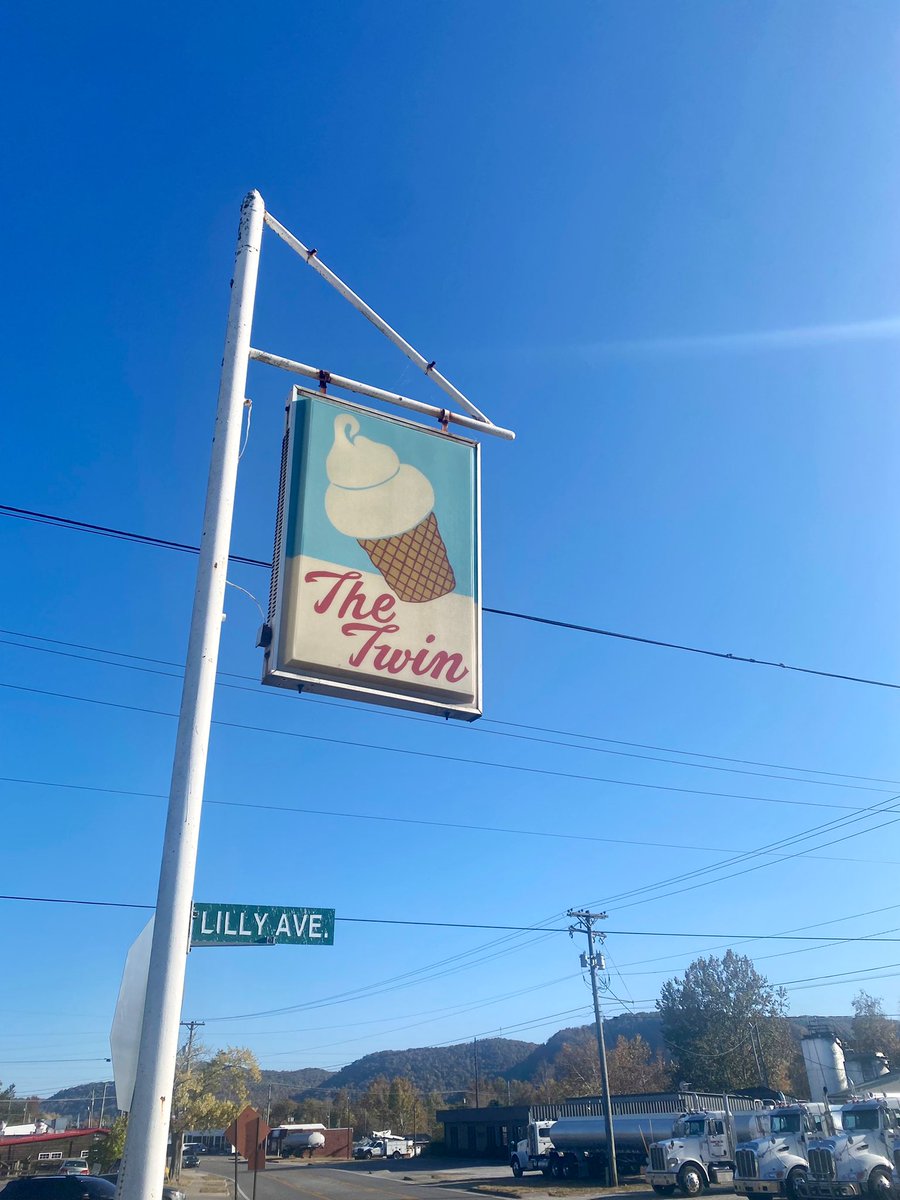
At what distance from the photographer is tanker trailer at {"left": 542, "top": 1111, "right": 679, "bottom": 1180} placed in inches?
1515

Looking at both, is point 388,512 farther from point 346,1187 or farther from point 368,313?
point 346,1187

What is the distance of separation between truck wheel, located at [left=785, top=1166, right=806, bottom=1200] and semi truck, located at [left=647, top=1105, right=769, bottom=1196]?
3.25 m

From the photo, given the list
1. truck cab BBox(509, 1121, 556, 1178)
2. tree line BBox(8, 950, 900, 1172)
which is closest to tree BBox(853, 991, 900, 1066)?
tree line BBox(8, 950, 900, 1172)

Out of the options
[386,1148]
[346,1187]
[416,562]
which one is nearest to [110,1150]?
[346,1187]

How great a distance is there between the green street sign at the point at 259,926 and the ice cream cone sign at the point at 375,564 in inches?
93.8

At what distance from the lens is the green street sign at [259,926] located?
686 centimetres

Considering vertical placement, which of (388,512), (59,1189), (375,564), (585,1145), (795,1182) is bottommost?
(585,1145)

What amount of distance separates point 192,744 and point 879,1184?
27070mm

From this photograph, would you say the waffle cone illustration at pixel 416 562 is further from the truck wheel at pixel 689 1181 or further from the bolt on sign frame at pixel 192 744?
the truck wheel at pixel 689 1181

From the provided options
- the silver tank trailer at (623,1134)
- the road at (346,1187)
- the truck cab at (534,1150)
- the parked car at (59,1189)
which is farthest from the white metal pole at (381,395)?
the truck cab at (534,1150)

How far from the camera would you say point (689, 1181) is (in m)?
31.1

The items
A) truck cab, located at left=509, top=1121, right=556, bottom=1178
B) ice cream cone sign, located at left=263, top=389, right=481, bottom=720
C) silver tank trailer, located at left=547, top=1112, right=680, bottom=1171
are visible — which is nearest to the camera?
ice cream cone sign, located at left=263, top=389, right=481, bottom=720

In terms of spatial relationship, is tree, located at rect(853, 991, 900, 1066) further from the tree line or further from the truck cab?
the truck cab

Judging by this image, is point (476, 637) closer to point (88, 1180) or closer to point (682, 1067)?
point (88, 1180)
